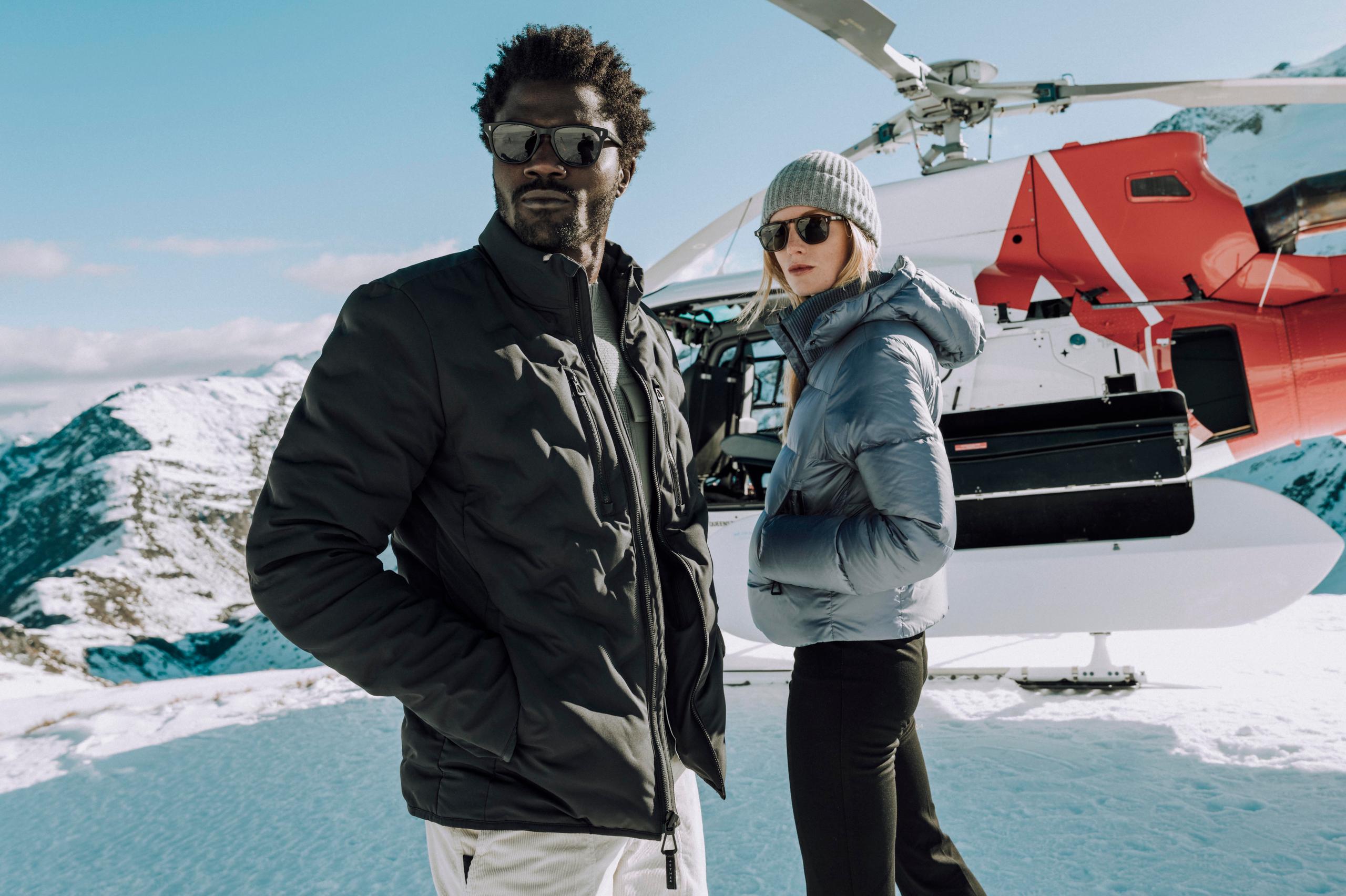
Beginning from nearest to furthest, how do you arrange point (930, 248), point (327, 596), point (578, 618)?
point (327, 596)
point (578, 618)
point (930, 248)

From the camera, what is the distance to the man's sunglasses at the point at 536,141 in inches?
47.8

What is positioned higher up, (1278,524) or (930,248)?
(930,248)

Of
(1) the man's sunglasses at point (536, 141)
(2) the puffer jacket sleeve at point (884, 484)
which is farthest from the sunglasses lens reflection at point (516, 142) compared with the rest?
(2) the puffer jacket sleeve at point (884, 484)

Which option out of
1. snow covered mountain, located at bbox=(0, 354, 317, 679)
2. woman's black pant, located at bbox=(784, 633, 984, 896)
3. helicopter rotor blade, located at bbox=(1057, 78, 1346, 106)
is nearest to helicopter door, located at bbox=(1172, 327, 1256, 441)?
helicopter rotor blade, located at bbox=(1057, 78, 1346, 106)

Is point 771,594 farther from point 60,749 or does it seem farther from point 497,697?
point 60,749

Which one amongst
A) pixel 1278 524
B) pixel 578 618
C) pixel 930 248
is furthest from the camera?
pixel 930 248

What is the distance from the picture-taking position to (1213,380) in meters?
3.99

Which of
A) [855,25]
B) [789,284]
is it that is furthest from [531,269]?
[855,25]

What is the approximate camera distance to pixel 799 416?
1633 mm

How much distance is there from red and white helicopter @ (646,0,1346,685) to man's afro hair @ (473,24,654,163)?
2359 millimetres

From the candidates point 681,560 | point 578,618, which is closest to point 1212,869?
point 681,560

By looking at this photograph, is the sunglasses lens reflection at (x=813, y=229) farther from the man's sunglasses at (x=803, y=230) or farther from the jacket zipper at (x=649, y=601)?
the jacket zipper at (x=649, y=601)

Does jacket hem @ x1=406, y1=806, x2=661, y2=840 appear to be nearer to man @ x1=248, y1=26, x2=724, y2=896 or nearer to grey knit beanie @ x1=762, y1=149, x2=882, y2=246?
man @ x1=248, y1=26, x2=724, y2=896

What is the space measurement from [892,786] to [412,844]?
2112mm
